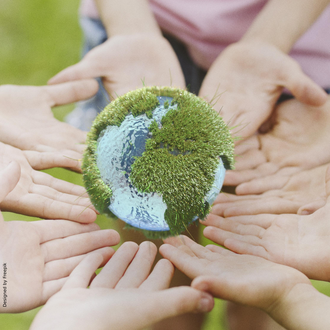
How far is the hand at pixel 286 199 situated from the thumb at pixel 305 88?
39 centimetres

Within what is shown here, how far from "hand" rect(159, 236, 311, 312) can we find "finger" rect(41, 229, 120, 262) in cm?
22

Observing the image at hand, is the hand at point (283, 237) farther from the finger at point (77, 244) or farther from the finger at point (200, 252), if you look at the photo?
the finger at point (77, 244)

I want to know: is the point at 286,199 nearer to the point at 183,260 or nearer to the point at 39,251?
the point at 183,260

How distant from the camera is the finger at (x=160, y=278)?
3.20 feet

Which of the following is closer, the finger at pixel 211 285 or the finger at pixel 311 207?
the finger at pixel 211 285

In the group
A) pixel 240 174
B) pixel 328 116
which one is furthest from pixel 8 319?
pixel 328 116

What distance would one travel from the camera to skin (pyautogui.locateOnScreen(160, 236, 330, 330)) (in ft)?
2.97

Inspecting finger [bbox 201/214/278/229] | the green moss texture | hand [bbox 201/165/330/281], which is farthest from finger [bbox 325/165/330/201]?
the green moss texture

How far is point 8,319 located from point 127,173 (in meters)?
1.62

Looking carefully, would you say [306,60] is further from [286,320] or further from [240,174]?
[286,320]

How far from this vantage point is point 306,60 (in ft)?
6.21

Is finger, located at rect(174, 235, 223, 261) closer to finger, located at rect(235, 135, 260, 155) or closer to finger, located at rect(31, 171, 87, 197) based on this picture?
finger, located at rect(31, 171, 87, 197)

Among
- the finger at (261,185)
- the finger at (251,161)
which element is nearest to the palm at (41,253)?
the finger at (261,185)

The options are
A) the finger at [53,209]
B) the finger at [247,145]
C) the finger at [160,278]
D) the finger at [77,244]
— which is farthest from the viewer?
the finger at [247,145]
